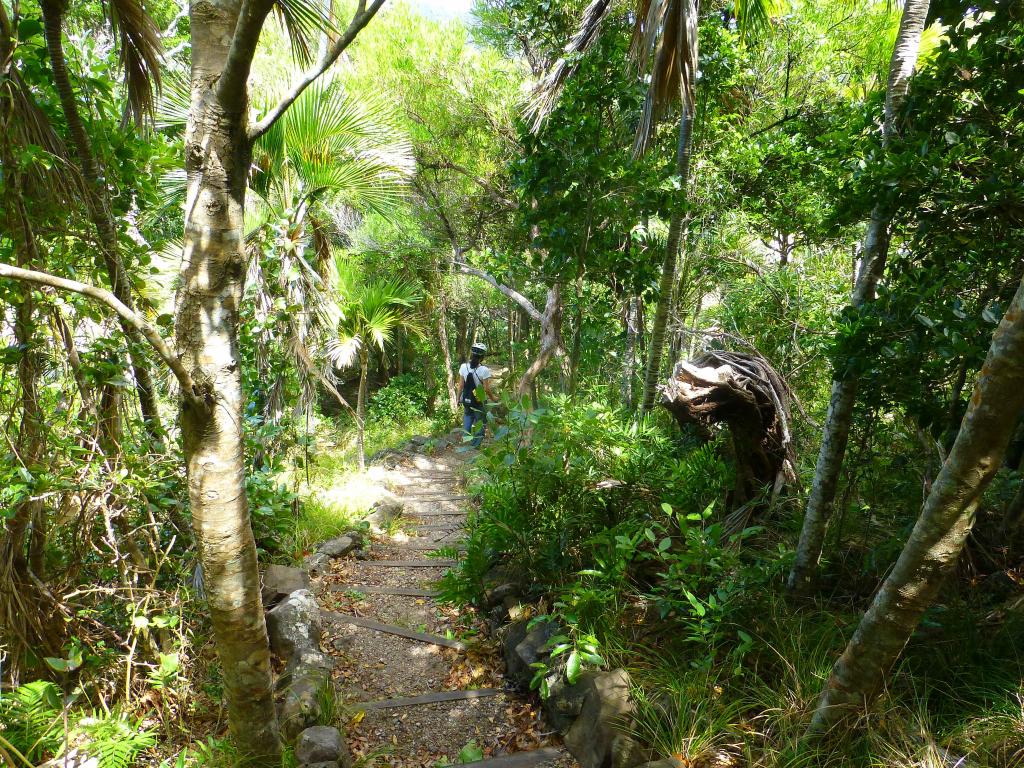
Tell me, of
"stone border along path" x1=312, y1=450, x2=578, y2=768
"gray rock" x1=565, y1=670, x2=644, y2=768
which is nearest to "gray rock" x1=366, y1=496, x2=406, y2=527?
"stone border along path" x1=312, y1=450, x2=578, y2=768

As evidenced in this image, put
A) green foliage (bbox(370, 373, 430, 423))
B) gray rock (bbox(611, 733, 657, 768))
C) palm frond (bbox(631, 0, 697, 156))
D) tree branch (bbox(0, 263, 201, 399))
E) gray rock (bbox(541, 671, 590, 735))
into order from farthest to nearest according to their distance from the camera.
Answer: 1. green foliage (bbox(370, 373, 430, 423))
2. palm frond (bbox(631, 0, 697, 156))
3. gray rock (bbox(541, 671, 590, 735))
4. gray rock (bbox(611, 733, 657, 768))
5. tree branch (bbox(0, 263, 201, 399))

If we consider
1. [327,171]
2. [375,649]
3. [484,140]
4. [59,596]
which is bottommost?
[375,649]

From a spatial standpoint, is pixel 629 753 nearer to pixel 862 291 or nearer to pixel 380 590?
pixel 862 291

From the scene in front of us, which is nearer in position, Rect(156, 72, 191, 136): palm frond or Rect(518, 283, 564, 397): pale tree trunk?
Rect(156, 72, 191, 136): palm frond

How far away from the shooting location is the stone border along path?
3133 millimetres

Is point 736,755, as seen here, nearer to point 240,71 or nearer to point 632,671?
point 632,671

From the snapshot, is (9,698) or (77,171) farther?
(77,171)

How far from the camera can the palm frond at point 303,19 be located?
2.44 m

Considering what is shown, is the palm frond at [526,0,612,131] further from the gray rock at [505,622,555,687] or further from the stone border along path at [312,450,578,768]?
the gray rock at [505,622,555,687]

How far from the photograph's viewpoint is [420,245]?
1166 centimetres

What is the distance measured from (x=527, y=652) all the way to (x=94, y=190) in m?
3.49

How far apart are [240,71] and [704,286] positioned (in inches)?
268

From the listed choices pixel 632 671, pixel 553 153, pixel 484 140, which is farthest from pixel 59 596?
pixel 484 140

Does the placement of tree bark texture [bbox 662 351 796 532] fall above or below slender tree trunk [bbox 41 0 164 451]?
below
